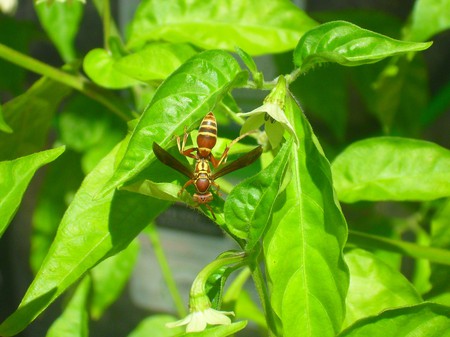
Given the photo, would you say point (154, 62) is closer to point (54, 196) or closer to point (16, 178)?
point (16, 178)

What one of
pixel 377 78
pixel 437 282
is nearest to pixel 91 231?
pixel 437 282

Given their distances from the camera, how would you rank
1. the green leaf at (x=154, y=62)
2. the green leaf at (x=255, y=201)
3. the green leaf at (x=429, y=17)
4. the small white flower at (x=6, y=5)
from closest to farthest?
the green leaf at (x=255, y=201) < the green leaf at (x=154, y=62) < the green leaf at (x=429, y=17) < the small white flower at (x=6, y=5)

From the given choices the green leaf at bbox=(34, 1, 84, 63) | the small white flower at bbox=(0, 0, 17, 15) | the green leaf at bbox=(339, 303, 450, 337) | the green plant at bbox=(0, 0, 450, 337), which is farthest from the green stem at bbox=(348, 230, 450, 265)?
the small white flower at bbox=(0, 0, 17, 15)

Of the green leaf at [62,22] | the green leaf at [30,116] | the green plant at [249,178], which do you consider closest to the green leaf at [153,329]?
the green plant at [249,178]

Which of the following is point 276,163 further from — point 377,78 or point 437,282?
point 377,78

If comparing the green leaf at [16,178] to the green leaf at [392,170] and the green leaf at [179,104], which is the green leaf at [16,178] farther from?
Answer: the green leaf at [392,170]

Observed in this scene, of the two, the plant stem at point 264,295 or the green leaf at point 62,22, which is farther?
the green leaf at point 62,22

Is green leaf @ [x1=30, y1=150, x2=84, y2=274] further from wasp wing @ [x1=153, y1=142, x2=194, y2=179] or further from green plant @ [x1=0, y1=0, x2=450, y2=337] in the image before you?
wasp wing @ [x1=153, y1=142, x2=194, y2=179]

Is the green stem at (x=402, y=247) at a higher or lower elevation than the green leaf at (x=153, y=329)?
higher
